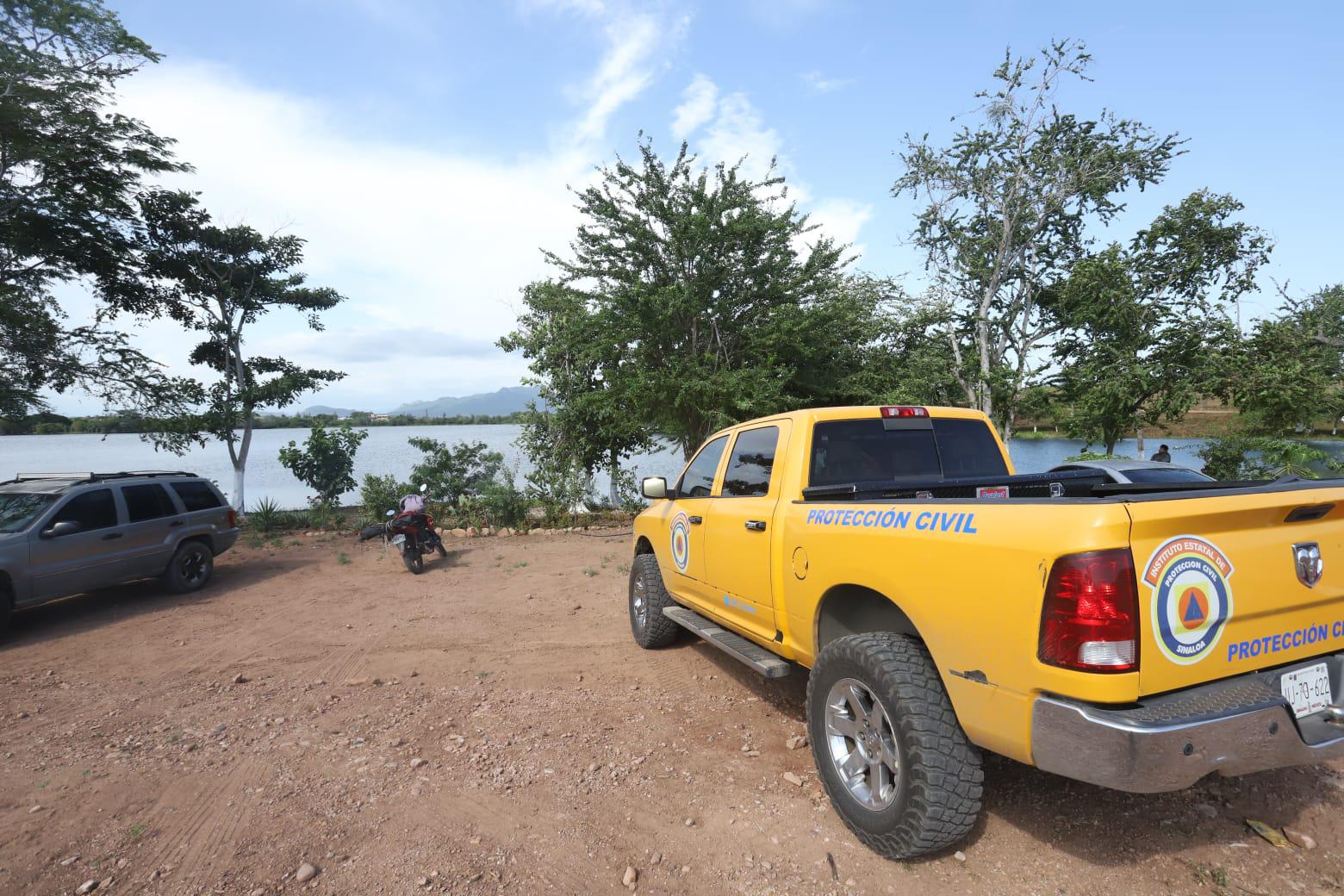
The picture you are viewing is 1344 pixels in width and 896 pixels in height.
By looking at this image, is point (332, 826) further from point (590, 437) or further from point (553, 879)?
point (590, 437)

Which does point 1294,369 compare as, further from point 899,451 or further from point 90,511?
point 90,511

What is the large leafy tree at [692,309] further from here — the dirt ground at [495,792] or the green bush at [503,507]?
the dirt ground at [495,792]

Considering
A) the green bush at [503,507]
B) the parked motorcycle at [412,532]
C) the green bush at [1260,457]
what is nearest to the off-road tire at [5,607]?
the parked motorcycle at [412,532]

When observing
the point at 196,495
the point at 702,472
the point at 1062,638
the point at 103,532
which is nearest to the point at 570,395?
the point at 196,495

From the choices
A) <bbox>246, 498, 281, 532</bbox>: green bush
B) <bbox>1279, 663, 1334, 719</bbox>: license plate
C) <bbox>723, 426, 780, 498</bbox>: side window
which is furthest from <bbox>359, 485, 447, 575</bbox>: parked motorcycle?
<bbox>1279, 663, 1334, 719</bbox>: license plate

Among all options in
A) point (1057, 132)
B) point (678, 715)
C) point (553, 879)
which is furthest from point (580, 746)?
point (1057, 132)

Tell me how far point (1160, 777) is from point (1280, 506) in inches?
39.9

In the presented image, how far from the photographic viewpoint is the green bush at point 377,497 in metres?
12.8

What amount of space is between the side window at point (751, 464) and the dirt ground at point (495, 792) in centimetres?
149

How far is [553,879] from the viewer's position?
2559 millimetres

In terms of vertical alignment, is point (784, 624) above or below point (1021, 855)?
above

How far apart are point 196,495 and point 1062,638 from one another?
10.2 meters

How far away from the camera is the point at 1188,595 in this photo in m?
1.97

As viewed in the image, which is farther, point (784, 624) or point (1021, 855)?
point (784, 624)
